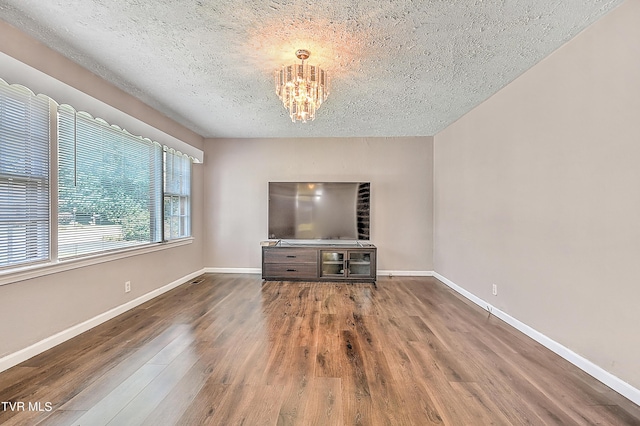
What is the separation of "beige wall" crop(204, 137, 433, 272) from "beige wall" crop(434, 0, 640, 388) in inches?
60.2

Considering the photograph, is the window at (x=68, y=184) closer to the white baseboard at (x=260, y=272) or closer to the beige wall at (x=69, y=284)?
the beige wall at (x=69, y=284)

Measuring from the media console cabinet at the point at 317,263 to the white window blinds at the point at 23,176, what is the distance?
272 cm

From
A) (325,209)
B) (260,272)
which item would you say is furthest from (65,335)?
(325,209)

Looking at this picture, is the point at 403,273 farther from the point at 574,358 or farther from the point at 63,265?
the point at 63,265

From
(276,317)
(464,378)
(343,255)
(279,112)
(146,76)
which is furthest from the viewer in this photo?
(343,255)

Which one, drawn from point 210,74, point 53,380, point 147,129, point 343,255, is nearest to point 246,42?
point 210,74

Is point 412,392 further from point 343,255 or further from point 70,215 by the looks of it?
point 70,215

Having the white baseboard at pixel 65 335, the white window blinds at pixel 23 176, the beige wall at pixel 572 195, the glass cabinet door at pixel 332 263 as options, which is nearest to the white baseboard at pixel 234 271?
the glass cabinet door at pixel 332 263

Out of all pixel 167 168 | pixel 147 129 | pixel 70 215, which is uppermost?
pixel 147 129

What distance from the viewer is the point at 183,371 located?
6.46 ft

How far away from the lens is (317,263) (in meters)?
4.49

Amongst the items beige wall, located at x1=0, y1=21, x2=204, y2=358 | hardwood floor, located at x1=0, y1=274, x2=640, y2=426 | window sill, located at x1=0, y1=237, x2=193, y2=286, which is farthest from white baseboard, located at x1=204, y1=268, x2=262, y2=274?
hardwood floor, located at x1=0, y1=274, x2=640, y2=426

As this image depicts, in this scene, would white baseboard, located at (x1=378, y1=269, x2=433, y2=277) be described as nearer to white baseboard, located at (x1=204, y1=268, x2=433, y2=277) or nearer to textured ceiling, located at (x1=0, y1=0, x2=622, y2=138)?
white baseboard, located at (x1=204, y1=268, x2=433, y2=277)

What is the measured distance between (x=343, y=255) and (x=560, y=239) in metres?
2.78
